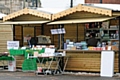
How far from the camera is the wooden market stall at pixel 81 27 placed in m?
14.5

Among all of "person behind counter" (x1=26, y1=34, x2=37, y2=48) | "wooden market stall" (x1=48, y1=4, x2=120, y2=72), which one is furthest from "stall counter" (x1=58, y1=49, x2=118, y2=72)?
"person behind counter" (x1=26, y1=34, x2=37, y2=48)

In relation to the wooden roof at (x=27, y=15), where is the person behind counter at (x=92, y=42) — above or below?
below

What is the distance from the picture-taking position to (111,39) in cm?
1532

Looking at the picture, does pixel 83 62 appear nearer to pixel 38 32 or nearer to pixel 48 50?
pixel 48 50

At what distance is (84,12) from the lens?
50.8 ft

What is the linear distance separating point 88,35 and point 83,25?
524 millimetres

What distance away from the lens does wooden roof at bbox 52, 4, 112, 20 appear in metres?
14.2

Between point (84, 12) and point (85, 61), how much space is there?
2206mm

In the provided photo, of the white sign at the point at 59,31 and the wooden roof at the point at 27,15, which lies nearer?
the white sign at the point at 59,31

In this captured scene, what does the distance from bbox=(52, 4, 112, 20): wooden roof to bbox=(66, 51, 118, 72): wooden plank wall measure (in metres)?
1.70

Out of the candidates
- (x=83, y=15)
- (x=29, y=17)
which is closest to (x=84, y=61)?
(x=83, y=15)

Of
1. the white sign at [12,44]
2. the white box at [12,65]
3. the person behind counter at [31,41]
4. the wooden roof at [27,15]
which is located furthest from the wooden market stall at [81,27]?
the white box at [12,65]

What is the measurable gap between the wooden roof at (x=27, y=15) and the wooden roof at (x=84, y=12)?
0.50 meters

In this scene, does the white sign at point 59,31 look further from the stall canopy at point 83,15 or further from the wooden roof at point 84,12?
the wooden roof at point 84,12
